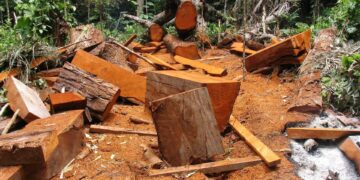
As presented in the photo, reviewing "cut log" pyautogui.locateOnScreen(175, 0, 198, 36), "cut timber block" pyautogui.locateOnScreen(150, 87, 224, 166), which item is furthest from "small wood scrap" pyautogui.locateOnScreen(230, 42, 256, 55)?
"cut timber block" pyautogui.locateOnScreen(150, 87, 224, 166)

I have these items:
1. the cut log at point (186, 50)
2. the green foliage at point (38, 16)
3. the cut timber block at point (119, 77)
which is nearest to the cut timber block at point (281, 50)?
the cut log at point (186, 50)

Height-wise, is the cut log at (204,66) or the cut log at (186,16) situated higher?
the cut log at (186,16)

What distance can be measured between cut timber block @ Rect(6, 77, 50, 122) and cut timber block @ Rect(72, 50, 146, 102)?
3.34 ft

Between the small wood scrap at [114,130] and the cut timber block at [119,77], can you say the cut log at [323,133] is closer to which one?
the small wood scrap at [114,130]

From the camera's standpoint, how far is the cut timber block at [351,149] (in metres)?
2.95

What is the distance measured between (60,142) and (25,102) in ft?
2.53

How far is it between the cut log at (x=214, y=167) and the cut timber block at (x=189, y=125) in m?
0.11

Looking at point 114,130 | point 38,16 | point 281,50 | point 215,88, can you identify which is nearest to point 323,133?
point 215,88

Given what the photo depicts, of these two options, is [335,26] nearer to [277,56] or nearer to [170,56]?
[277,56]

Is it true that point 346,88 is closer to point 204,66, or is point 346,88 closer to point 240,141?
point 240,141

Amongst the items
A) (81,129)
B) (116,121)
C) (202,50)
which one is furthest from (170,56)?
(81,129)

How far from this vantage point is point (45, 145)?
8.61 feet

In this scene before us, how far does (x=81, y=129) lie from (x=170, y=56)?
4441 mm

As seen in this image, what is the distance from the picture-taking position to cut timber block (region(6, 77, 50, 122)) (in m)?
3.39
